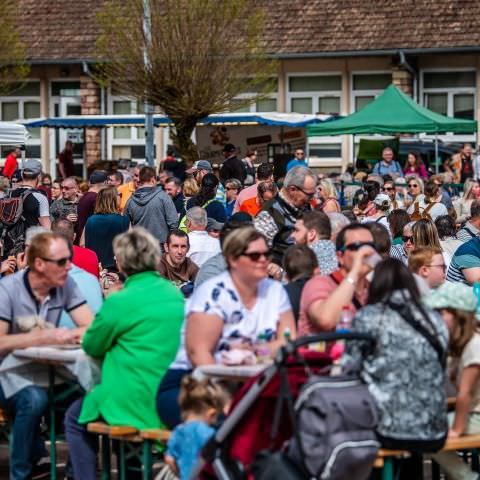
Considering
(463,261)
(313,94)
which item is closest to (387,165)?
(313,94)

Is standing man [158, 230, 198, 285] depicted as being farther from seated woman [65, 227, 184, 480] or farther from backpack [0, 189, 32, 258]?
seated woman [65, 227, 184, 480]

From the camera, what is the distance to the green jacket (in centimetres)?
823

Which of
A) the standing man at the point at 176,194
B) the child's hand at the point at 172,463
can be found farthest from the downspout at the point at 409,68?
the child's hand at the point at 172,463

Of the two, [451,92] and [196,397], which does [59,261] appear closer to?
[196,397]

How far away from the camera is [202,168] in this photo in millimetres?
20062

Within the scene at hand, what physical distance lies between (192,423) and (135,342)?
0.80 m

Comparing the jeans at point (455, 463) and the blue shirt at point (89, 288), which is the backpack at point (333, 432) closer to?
the jeans at point (455, 463)

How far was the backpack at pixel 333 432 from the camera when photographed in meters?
6.95

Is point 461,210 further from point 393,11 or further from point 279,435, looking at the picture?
point 393,11

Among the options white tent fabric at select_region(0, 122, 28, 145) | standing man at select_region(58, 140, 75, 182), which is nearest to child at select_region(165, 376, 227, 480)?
white tent fabric at select_region(0, 122, 28, 145)

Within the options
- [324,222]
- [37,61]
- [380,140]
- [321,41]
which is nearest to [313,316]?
[324,222]

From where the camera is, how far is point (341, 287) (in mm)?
8102

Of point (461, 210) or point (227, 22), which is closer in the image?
point (461, 210)

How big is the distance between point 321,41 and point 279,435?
30.1 m
